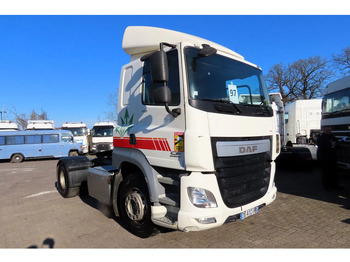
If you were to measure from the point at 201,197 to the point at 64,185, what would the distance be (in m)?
4.79

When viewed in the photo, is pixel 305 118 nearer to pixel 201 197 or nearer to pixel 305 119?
pixel 305 119

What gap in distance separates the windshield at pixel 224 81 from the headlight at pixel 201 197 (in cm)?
116

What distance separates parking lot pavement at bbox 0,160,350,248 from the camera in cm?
352

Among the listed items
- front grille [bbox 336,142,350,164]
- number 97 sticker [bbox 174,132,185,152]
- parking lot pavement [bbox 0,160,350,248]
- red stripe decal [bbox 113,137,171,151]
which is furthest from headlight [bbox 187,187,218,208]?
front grille [bbox 336,142,350,164]

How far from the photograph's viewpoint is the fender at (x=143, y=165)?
321 cm

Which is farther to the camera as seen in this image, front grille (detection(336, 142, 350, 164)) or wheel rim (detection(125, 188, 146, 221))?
front grille (detection(336, 142, 350, 164))

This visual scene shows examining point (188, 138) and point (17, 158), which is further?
point (17, 158)

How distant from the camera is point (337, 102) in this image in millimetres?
8016

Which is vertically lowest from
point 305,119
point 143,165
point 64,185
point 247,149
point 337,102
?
point 64,185

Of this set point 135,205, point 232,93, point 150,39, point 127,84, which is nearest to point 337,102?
point 232,93

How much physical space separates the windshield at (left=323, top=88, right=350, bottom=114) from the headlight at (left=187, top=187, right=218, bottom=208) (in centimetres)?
688

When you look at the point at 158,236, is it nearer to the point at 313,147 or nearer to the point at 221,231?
the point at 221,231

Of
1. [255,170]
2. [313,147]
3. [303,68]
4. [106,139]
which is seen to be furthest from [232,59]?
[303,68]

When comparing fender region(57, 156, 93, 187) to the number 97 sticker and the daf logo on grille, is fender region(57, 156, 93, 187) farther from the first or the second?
the daf logo on grille
